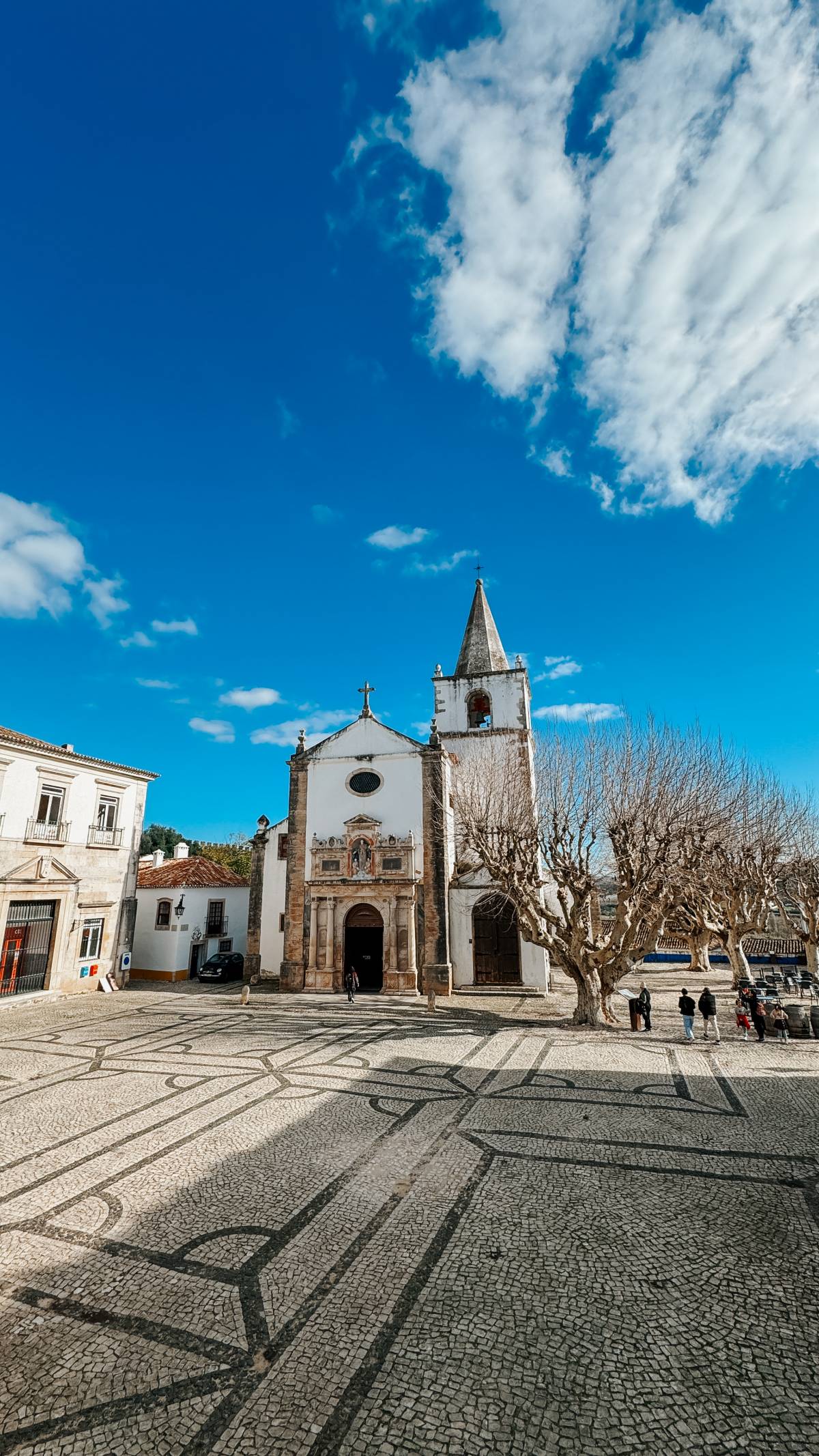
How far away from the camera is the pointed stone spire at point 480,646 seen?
3150cm

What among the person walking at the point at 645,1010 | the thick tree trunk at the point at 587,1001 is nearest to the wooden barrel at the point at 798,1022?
the person walking at the point at 645,1010

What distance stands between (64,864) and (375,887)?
1176cm

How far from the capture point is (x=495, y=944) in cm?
2520

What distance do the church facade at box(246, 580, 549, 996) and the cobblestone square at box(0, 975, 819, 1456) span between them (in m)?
12.1

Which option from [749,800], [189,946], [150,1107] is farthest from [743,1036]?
[189,946]

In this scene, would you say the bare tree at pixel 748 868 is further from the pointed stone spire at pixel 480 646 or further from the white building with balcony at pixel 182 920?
the white building with balcony at pixel 182 920

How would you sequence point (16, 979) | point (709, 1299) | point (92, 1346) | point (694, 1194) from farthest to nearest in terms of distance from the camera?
1. point (16, 979)
2. point (694, 1194)
3. point (709, 1299)
4. point (92, 1346)

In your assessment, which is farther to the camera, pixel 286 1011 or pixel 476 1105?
pixel 286 1011

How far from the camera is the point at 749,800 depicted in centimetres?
2353

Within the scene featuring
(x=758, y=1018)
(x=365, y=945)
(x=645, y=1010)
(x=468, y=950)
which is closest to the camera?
(x=758, y=1018)

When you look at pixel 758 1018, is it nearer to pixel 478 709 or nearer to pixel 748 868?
pixel 748 868

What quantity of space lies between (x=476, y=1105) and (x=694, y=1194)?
3891 mm

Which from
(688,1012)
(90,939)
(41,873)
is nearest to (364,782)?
(41,873)

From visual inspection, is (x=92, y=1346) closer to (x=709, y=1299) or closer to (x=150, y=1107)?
(x=709, y=1299)
